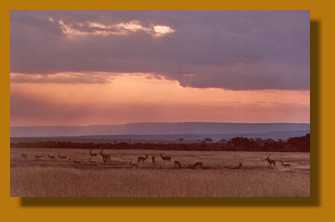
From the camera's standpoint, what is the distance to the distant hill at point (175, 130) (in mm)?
7043

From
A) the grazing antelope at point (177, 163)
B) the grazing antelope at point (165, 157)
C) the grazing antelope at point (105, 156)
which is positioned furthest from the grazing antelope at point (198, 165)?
the grazing antelope at point (105, 156)

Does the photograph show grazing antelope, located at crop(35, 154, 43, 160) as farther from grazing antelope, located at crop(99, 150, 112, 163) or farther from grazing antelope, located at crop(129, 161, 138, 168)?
grazing antelope, located at crop(129, 161, 138, 168)

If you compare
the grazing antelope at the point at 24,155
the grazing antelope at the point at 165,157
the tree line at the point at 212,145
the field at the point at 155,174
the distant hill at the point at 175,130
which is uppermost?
the distant hill at the point at 175,130

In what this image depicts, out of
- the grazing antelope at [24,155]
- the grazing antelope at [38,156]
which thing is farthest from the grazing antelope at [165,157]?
the grazing antelope at [24,155]

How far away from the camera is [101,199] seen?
280 inches

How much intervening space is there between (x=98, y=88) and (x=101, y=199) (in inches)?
38.0

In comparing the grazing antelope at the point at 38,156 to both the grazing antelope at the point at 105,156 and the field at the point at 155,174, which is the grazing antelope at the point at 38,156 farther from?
the grazing antelope at the point at 105,156

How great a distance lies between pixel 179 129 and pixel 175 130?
1.4 inches

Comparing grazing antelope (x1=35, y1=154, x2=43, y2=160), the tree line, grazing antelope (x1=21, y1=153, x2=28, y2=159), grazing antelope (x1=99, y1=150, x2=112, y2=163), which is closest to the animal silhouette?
the tree line

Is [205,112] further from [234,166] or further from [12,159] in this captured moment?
[12,159]

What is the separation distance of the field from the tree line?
39 mm

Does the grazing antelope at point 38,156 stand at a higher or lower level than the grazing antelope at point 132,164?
higher

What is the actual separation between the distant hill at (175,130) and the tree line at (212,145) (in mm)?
49

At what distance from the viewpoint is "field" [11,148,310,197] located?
7.00 m
